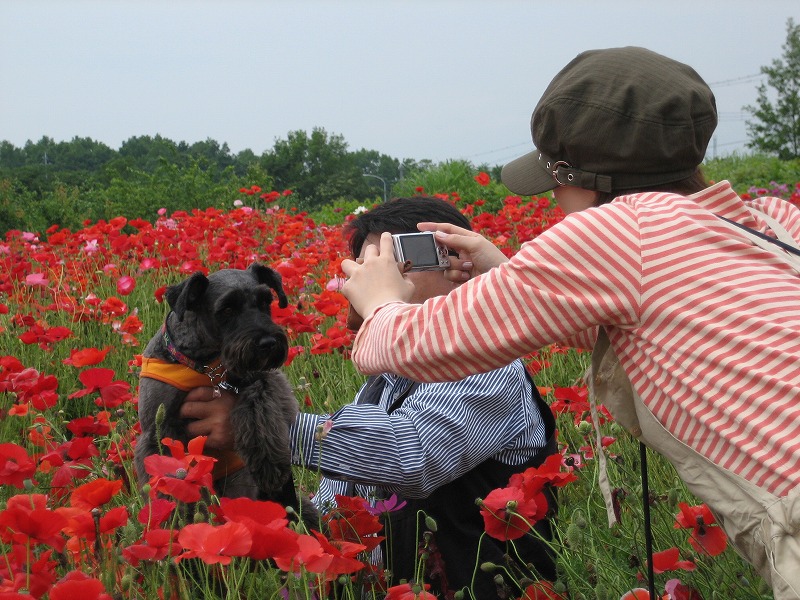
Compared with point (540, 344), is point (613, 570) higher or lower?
lower

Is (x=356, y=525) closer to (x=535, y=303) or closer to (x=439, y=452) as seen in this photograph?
(x=439, y=452)

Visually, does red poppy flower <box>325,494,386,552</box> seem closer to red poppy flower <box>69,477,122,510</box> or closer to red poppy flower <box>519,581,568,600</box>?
red poppy flower <box>519,581,568,600</box>

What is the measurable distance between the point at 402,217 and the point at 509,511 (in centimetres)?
→ 116

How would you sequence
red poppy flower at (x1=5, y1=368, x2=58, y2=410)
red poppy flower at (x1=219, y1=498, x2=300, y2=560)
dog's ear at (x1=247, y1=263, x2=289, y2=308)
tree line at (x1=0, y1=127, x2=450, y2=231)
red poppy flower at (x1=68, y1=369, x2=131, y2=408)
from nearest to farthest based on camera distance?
red poppy flower at (x1=219, y1=498, x2=300, y2=560) < red poppy flower at (x1=68, y1=369, x2=131, y2=408) < red poppy flower at (x1=5, y1=368, x2=58, y2=410) < dog's ear at (x1=247, y1=263, x2=289, y2=308) < tree line at (x1=0, y1=127, x2=450, y2=231)

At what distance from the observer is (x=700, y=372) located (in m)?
1.51

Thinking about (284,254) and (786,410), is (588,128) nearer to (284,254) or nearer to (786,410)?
(786,410)

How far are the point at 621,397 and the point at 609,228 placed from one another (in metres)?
0.38

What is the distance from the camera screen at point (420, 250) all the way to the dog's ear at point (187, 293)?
1.15 metres

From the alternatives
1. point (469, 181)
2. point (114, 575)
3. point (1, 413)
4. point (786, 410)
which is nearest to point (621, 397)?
point (786, 410)

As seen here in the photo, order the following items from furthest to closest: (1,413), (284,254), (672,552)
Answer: (284,254), (1,413), (672,552)

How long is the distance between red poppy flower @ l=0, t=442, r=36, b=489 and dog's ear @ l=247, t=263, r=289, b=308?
5.09ft

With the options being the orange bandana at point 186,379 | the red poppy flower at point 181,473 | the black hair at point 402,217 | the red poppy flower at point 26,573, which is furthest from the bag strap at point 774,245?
the orange bandana at point 186,379

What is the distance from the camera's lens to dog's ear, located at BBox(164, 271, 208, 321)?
3.00 meters

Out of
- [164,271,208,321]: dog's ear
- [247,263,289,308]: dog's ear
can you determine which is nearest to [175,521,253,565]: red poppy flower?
[164,271,208,321]: dog's ear
